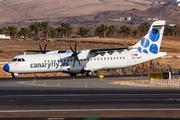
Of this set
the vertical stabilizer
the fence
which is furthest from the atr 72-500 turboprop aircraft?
the fence

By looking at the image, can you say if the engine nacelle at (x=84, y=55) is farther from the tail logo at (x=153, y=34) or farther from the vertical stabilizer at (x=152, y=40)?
the tail logo at (x=153, y=34)

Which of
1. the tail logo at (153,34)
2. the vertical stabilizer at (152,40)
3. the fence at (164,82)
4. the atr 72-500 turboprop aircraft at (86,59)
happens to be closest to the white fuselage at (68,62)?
the atr 72-500 turboprop aircraft at (86,59)

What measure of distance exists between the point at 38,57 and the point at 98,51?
8970mm

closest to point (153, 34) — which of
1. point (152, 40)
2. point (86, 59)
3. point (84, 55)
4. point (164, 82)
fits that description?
point (152, 40)

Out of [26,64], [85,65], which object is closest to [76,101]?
[26,64]

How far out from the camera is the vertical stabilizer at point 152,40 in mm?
49062

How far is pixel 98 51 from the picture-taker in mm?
45281

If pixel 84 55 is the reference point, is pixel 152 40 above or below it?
above

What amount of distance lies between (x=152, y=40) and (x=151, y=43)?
0.56 metres

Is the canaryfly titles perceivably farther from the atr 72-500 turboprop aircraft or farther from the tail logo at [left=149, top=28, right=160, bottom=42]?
the tail logo at [left=149, top=28, right=160, bottom=42]

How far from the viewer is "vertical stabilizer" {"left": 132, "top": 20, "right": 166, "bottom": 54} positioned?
49.1 meters

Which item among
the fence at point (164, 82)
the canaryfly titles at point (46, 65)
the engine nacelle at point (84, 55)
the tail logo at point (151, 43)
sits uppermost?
the tail logo at point (151, 43)

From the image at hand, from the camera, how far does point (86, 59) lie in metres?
46.3

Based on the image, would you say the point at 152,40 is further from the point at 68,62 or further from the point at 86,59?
the point at 68,62
